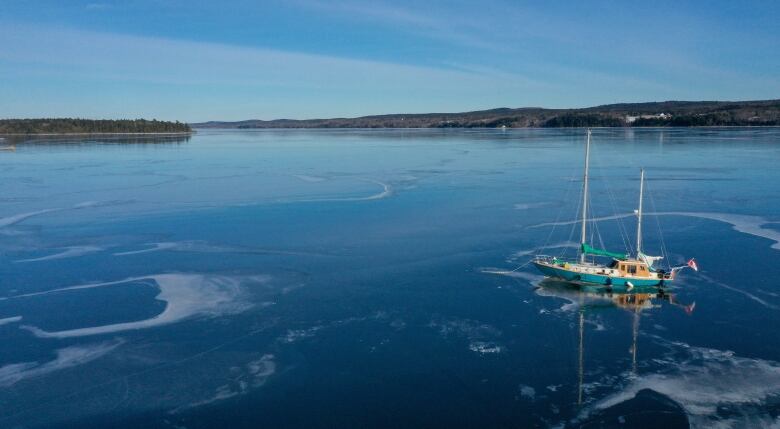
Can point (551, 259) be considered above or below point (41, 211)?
below

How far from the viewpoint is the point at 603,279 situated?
17062mm

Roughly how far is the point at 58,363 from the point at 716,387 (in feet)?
41.3

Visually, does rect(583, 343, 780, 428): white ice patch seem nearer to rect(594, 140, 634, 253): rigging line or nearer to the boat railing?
the boat railing

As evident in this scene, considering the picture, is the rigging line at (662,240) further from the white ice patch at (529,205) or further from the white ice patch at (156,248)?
the white ice patch at (156,248)

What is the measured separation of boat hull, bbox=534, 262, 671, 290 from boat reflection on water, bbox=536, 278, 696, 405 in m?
0.14

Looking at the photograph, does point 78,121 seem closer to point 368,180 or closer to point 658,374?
point 368,180

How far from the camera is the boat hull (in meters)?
17.0

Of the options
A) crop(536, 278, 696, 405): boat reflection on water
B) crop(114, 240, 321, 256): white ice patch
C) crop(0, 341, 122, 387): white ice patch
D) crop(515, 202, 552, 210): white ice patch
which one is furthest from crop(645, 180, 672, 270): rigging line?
crop(0, 341, 122, 387): white ice patch

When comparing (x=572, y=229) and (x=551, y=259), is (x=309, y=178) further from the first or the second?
(x=551, y=259)

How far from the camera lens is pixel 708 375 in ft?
38.5

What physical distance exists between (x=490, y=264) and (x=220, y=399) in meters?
10.0

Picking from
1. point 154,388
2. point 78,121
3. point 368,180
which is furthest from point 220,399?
point 78,121

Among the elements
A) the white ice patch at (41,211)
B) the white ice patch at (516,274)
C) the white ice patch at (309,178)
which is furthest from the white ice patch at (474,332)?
the white ice patch at (309,178)

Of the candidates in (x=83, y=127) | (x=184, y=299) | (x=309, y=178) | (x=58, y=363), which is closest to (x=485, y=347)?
(x=184, y=299)
